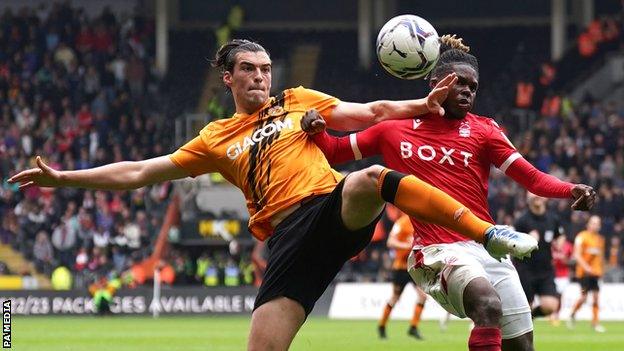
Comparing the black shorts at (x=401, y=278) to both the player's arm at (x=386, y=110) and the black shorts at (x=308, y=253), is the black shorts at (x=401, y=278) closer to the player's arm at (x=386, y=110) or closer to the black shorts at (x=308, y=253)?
the player's arm at (x=386, y=110)

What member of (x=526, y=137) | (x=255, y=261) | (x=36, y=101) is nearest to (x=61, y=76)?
(x=36, y=101)

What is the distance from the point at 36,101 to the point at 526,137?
41.7 ft

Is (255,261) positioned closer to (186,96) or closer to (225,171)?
(186,96)

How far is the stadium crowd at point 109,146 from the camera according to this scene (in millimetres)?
28656

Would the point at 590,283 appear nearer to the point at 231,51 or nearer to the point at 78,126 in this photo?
the point at 231,51

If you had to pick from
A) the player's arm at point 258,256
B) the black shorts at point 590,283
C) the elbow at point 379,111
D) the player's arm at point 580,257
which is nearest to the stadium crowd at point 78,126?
the player's arm at point 258,256

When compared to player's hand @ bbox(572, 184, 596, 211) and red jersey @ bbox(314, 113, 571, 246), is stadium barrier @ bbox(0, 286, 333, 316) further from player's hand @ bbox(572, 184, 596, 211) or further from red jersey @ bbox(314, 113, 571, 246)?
player's hand @ bbox(572, 184, 596, 211)

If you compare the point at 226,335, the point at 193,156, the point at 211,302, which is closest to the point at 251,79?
the point at 193,156

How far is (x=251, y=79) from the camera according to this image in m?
8.00

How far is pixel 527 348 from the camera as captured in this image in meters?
8.10

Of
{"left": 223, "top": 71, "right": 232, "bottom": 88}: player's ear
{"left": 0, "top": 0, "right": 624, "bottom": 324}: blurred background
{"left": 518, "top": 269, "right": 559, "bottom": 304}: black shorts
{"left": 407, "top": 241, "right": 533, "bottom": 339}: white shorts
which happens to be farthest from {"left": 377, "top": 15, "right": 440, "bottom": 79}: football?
{"left": 0, "top": 0, "right": 624, "bottom": 324}: blurred background

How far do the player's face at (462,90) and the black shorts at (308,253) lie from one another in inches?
51.3

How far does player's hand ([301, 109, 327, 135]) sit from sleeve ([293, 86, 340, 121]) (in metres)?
0.24

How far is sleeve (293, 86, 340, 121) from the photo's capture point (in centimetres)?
791
